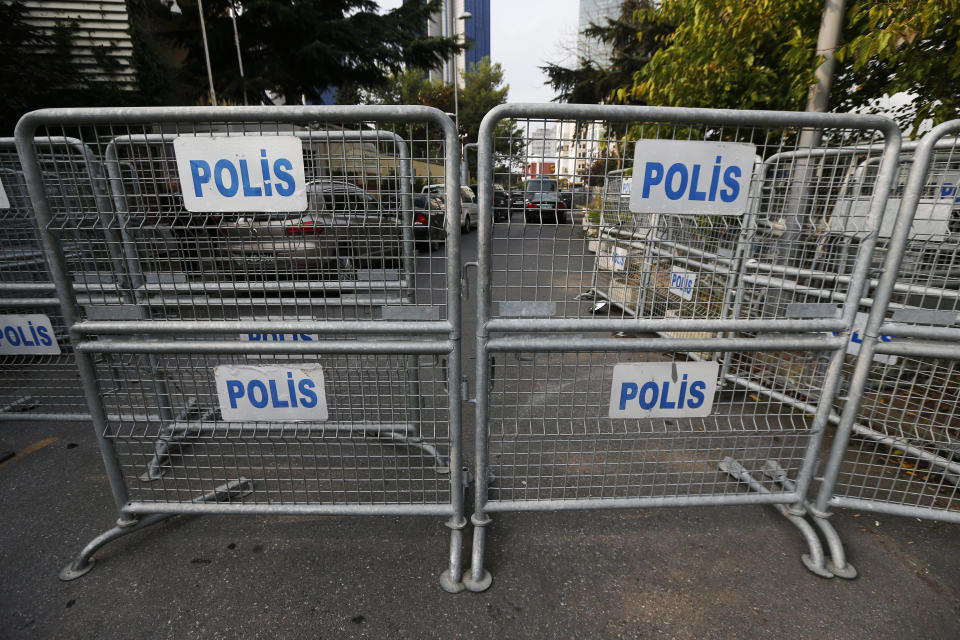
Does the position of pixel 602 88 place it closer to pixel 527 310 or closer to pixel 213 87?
pixel 213 87

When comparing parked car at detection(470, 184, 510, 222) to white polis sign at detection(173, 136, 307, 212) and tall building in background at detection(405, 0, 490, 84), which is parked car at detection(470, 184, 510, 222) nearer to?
white polis sign at detection(173, 136, 307, 212)

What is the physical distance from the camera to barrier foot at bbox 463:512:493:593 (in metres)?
2.16

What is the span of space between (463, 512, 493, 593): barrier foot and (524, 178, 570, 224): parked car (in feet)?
5.14

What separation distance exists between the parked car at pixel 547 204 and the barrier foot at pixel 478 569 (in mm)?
1568

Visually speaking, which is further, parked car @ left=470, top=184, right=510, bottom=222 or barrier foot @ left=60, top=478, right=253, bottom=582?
barrier foot @ left=60, top=478, right=253, bottom=582

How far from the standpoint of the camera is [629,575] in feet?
7.32

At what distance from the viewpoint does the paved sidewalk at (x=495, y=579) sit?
196 centimetres

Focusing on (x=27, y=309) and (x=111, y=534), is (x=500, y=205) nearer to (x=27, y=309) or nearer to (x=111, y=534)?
(x=111, y=534)

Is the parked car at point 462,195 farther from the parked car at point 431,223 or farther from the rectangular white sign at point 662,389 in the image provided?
the rectangular white sign at point 662,389

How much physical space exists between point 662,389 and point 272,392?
1.96 m

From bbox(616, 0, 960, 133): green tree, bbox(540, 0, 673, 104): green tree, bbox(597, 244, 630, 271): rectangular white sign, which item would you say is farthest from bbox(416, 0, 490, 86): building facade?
bbox(597, 244, 630, 271): rectangular white sign

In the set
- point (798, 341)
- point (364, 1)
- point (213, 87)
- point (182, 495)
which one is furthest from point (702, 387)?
point (364, 1)

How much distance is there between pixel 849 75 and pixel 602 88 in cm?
1465

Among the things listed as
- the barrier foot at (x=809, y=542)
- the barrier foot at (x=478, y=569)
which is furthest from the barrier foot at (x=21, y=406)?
the barrier foot at (x=809, y=542)
